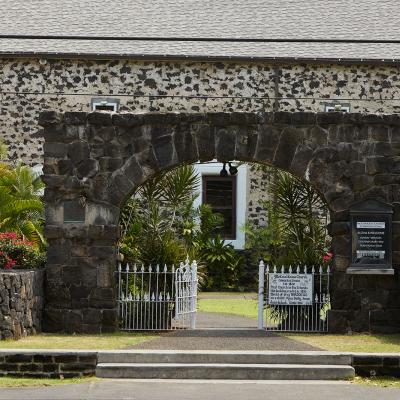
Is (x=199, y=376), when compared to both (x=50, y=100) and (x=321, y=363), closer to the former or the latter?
(x=321, y=363)

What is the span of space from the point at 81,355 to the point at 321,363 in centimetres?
275

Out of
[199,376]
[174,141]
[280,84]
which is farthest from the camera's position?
[280,84]

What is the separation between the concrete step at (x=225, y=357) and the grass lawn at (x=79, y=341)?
0.55 metres

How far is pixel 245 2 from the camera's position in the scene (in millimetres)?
29922

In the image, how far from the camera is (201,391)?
11359mm

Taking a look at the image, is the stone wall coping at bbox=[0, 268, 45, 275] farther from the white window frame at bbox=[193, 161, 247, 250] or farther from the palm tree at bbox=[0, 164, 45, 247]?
the white window frame at bbox=[193, 161, 247, 250]

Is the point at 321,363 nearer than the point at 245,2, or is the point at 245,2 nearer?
the point at 321,363

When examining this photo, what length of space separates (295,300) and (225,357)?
11.4 ft

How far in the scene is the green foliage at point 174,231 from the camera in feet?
56.6

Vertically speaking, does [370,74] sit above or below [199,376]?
above

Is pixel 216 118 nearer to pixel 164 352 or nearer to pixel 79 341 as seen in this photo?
pixel 79 341

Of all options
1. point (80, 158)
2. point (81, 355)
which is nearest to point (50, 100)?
point (80, 158)

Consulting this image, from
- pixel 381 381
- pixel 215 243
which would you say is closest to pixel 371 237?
pixel 381 381

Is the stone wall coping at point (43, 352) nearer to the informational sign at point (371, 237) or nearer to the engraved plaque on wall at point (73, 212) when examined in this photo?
the engraved plaque on wall at point (73, 212)
